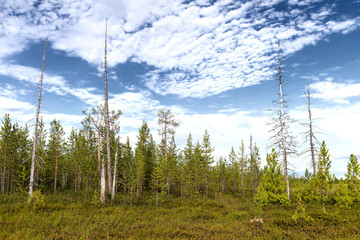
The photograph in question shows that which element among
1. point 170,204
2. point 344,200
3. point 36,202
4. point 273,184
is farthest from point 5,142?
point 344,200

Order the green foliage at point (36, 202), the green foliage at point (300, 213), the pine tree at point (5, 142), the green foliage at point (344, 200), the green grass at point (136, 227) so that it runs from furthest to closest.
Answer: the pine tree at point (5, 142)
the green foliage at point (344, 200)
the green foliage at point (36, 202)
the green foliage at point (300, 213)
the green grass at point (136, 227)

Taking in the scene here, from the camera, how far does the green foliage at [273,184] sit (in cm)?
2062

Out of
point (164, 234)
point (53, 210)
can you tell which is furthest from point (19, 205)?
point (164, 234)

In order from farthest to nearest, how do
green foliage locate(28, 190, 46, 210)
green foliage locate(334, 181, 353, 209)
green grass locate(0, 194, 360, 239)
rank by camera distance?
green foliage locate(334, 181, 353, 209) → green foliage locate(28, 190, 46, 210) → green grass locate(0, 194, 360, 239)

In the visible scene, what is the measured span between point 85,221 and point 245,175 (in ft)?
129

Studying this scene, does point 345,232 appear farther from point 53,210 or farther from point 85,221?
point 53,210

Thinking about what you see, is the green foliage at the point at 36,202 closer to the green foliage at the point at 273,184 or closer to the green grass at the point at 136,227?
the green grass at the point at 136,227

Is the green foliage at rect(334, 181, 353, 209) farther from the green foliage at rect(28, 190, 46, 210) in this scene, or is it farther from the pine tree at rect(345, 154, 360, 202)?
the green foliage at rect(28, 190, 46, 210)

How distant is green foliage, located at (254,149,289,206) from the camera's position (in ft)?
67.7

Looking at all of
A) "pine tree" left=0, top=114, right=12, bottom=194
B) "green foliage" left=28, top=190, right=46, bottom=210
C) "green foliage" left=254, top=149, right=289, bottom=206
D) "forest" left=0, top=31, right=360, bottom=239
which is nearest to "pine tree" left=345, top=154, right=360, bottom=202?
"forest" left=0, top=31, right=360, bottom=239

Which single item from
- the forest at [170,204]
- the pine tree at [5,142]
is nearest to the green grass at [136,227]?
the forest at [170,204]

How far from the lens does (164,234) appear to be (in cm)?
1127

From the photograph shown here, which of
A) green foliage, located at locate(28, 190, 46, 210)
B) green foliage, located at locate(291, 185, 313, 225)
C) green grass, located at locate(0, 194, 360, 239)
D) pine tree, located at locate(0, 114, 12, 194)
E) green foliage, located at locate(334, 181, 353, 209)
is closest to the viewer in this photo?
green grass, located at locate(0, 194, 360, 239)

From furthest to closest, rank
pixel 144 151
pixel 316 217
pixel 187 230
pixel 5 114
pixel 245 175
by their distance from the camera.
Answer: pixel 245 175 < pixel 144 151 < pixel 5 114 < pixel 316 217 < pixel 187 230
